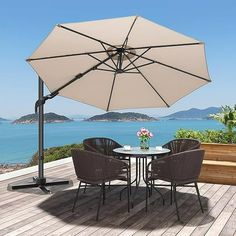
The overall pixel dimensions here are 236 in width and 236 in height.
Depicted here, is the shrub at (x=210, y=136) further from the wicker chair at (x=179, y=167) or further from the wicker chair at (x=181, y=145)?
the wicker chair at (x=179, y=167)

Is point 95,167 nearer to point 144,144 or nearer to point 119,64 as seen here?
point 144,144

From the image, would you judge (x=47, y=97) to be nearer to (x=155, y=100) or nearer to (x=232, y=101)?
(x=155, y=100)

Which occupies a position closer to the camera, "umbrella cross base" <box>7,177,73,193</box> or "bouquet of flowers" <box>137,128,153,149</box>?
"bouquet of flowers" <box>137,128,153,149</box>

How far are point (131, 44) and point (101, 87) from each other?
135 cm

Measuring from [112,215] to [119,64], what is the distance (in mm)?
2113

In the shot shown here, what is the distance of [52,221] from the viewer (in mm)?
4578

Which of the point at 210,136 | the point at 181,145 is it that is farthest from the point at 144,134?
the point at 210,136

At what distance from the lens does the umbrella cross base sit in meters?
6.21

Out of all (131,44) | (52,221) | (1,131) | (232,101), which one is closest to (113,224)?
(52,221)

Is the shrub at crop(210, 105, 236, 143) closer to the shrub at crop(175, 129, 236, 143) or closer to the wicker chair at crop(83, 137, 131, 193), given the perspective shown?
the shrub at crop(175, 129, 236, 143)

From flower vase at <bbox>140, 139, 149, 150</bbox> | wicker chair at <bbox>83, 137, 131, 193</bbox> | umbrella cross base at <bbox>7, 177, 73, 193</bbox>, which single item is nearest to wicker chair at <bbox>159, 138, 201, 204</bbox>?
flower vase at <bbox>140, 139, 149, 150</bbox>

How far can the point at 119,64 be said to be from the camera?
5598 millimetres

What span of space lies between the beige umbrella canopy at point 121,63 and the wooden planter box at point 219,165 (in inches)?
59.1

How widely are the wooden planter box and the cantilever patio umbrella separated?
1500 millimetres
